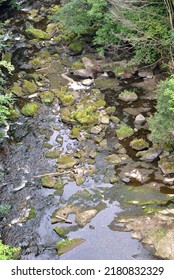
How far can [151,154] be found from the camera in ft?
48.3

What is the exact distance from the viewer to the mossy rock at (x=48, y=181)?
1421 cm

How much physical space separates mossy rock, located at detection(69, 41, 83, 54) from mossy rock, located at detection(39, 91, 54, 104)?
13.3ft

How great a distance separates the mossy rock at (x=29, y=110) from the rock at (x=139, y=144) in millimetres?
4989

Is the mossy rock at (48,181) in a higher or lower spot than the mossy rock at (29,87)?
lower

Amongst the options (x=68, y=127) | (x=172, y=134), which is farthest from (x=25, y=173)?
(x=172, y=134)

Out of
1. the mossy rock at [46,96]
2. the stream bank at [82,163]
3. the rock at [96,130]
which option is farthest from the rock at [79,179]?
the mossy rock at [46,96]

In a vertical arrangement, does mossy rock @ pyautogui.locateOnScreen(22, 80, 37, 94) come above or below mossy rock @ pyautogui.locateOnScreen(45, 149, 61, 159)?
above

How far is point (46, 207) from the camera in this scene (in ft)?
44.2

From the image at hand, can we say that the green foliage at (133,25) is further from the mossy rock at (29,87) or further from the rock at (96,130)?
the rock at (96,130)

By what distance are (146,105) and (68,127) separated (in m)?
3.72

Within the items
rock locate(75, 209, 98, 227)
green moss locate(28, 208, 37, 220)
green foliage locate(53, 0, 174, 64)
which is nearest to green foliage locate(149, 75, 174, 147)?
rock locate(75, 209, 98, 227)

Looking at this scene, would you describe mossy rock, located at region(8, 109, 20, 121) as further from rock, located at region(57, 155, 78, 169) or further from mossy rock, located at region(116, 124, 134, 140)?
mossy rock, located at region(116, 124, 134, 140)

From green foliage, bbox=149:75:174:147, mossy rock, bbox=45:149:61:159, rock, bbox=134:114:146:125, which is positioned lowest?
mossy rock, bbox=45:149:61:159

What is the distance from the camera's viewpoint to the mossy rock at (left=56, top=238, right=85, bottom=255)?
1178 centimetres
